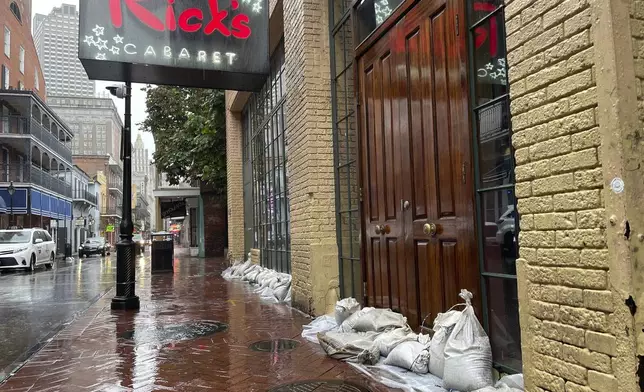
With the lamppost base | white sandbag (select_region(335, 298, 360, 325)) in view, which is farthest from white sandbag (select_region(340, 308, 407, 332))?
the lamppost base

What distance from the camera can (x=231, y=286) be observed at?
11836mm

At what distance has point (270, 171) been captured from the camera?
39.4ft

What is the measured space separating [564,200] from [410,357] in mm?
2083

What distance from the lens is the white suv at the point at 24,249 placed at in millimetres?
18766

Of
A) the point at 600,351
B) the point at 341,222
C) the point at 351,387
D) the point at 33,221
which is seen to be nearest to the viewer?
the point at 600,351

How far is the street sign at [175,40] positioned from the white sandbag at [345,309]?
13.7 ft

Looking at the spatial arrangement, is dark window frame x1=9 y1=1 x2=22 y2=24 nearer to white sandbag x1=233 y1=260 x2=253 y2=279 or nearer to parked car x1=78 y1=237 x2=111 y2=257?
parked car x1=78 y1=237 x2=111 y2=257

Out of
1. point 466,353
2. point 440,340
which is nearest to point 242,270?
point 440,340

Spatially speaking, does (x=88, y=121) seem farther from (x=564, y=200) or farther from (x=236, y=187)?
(x=564, y=200)

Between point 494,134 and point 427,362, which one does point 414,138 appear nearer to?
point 494,134

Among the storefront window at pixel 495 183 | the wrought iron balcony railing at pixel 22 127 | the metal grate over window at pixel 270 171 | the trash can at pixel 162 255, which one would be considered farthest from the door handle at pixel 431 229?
the wrought iron balcony railing at pixel 22 127

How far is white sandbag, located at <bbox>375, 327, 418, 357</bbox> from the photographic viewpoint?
4445mm

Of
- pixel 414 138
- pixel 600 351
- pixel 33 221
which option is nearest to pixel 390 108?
pixel 414 138

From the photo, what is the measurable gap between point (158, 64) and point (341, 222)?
3634mm
